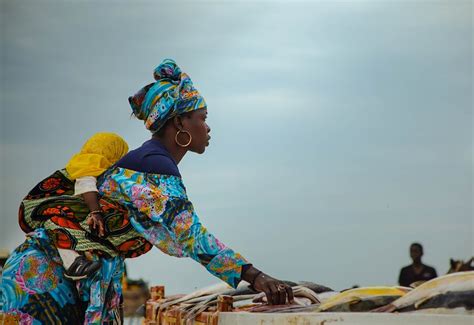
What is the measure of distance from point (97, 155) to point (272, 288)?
3.01 ft

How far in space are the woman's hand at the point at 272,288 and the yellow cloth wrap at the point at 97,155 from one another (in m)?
0.78

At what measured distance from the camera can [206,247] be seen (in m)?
2.91

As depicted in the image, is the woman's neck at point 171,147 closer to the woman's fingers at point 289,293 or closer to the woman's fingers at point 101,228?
the woman's fingers at point 101,228

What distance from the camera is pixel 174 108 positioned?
3.09 meters

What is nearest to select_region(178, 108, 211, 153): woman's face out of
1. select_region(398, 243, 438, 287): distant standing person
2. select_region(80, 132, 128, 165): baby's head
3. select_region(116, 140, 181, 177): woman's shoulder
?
select_region(116, 140, 181, 177): woman's shoulder

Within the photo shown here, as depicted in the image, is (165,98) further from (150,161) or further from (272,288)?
(272,288)

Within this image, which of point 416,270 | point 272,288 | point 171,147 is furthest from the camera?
point 416,270

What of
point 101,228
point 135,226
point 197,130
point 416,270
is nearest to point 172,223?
point 135,226

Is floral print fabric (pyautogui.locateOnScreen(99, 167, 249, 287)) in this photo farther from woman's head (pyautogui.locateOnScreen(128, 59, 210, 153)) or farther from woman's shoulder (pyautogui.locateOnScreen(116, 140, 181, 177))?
woman's head (pyautogui.locateOnScreen(128, 59, 210, 153))

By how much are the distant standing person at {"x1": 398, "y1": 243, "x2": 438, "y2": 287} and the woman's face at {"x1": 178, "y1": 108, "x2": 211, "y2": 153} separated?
4828 millimetres

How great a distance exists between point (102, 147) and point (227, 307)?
2.68 ft

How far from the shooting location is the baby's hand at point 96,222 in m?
2.97

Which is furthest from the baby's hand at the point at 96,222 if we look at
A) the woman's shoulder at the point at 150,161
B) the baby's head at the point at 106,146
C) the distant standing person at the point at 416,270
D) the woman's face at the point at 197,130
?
the distant standing person at the point at 416,270

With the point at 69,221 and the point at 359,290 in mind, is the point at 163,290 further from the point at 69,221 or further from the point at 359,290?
the point at 359,290
